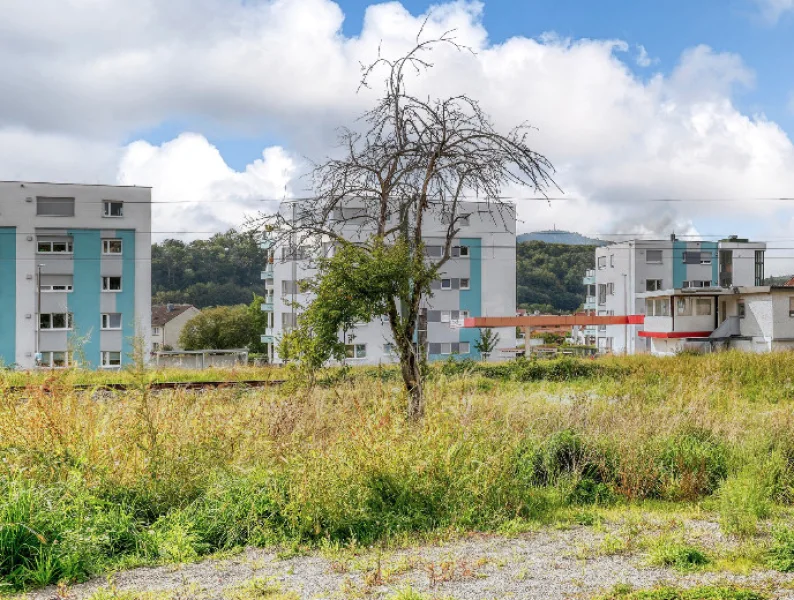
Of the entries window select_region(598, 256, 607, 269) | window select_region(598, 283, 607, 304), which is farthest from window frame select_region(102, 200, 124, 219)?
window select_region(598, 283, 607, 304)

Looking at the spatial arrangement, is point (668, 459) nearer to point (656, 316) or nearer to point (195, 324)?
point (656, 316)

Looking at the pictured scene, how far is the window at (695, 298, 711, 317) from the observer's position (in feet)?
136

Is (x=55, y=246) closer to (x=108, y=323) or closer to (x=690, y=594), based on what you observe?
(x=108, y=323)

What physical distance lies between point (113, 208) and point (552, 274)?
41096mm

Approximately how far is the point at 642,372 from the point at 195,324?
1800 inches

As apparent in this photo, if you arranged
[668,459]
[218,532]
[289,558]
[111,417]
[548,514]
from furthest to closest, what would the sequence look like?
[668,459] < [111,417] < [548,514] < [218,532] < [289,558]

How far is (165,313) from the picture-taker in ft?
222

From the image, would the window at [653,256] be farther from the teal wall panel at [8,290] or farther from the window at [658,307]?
the teal wall panel at [8,290]

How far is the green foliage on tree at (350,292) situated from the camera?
31.7ft

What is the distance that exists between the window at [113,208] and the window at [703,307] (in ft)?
109

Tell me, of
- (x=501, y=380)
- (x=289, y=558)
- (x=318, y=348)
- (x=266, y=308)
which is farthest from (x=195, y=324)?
(x=289, y=558)

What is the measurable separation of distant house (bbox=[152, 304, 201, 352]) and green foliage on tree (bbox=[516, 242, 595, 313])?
96.3ft

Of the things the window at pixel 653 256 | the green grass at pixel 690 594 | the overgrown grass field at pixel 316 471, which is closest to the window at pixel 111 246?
the overgrown grass field at pixel 316 471

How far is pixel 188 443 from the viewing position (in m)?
7.10
